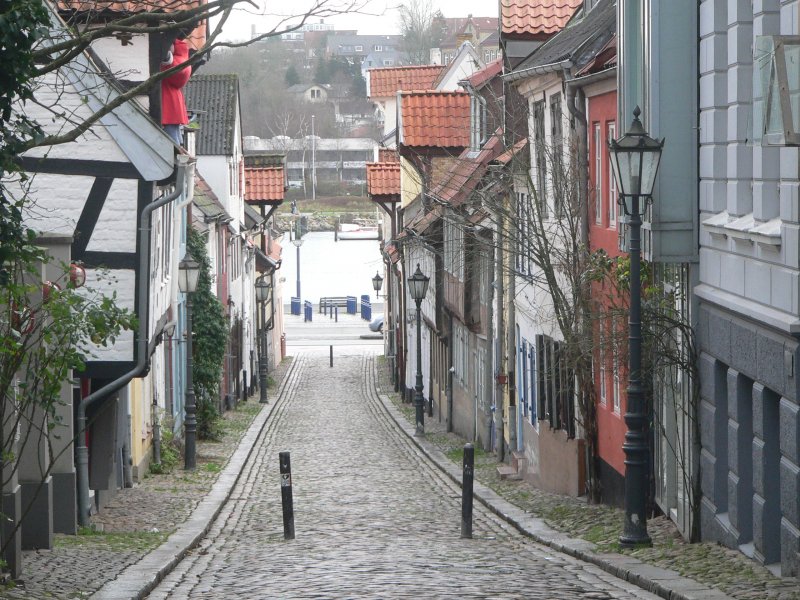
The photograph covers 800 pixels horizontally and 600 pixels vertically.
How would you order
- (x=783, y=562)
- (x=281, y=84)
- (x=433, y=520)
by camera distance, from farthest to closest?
(x=281, y=84), (x=433, y=520), (x=783, y=562)

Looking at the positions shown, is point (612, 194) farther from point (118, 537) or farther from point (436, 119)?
point (436, 119)

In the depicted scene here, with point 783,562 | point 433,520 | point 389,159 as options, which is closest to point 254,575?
point 783,562

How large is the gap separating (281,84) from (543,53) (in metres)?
128

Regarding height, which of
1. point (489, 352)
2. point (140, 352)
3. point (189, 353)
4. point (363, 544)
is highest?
point (140, 352)

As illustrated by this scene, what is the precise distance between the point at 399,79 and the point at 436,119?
24.2m

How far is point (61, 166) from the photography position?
16641mm

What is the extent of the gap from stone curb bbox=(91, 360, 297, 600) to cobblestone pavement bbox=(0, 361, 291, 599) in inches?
4.2

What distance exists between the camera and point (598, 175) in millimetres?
18109

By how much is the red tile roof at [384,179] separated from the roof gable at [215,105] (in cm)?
562

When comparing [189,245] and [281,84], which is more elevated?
[281,84]

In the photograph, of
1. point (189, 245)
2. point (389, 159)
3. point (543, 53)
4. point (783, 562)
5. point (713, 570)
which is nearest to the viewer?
point (783, 562)

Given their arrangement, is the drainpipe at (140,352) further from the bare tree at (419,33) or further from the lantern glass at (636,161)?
the bare tree at (419,33)

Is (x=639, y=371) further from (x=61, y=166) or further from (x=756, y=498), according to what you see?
(x=61, y=166)

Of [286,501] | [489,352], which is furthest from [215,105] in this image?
[286,501]
